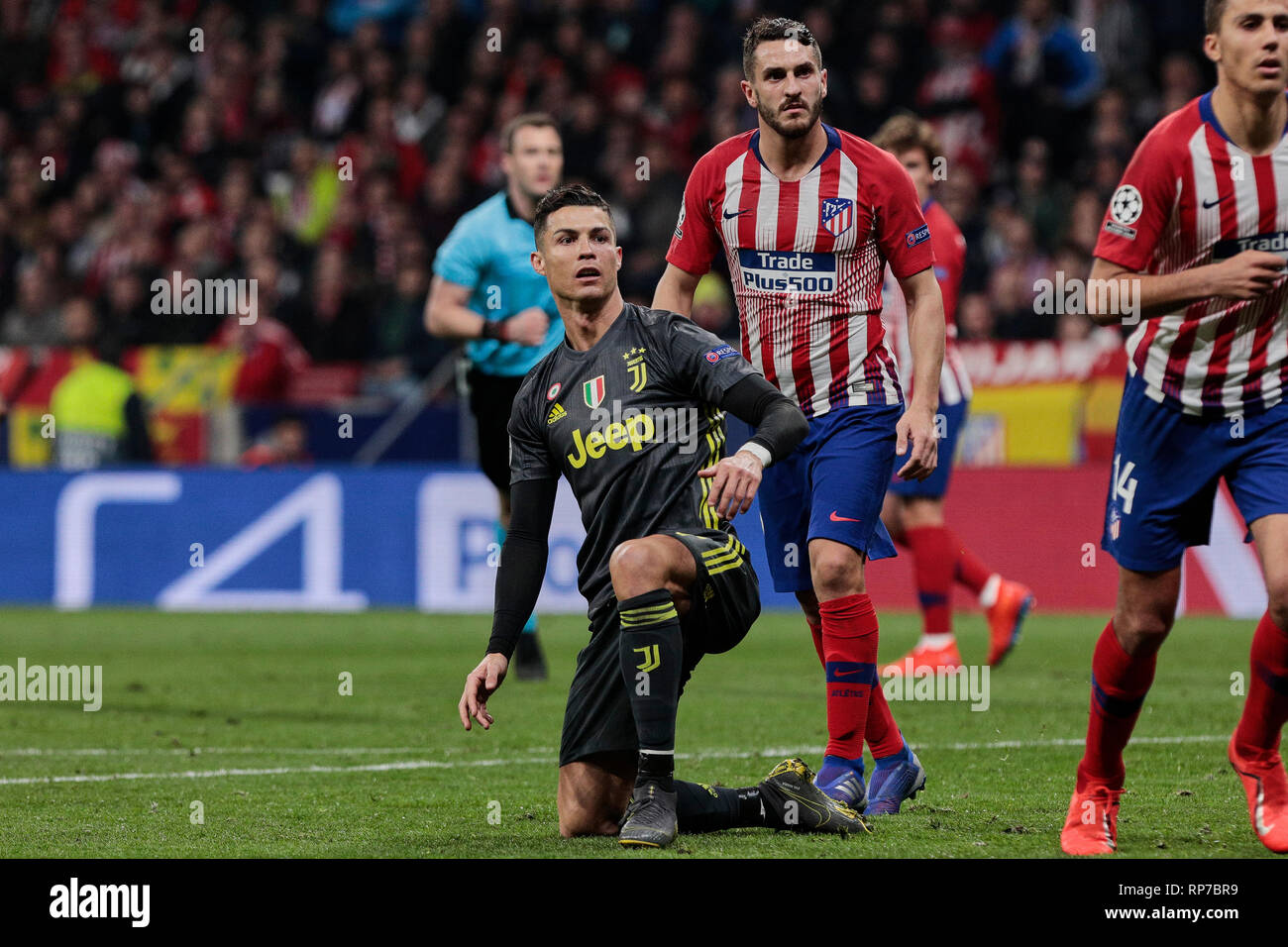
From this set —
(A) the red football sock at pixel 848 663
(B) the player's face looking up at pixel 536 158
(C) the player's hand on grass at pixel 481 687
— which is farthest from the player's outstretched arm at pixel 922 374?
(B) the player's face looking up at pixel 536 158

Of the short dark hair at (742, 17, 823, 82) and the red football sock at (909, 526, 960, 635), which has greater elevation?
the short dark hair at (742, 17, 823, 82)

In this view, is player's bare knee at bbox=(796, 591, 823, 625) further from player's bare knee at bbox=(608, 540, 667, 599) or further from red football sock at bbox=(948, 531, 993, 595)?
red football sock at bbox=(948, 531, 993, 595)

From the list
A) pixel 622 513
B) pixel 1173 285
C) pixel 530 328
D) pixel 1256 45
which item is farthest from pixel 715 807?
pixel 530 328

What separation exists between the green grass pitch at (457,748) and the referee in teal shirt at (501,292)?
45.8 inches

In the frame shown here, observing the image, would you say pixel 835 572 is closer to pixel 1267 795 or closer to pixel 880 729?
pixel 880 729

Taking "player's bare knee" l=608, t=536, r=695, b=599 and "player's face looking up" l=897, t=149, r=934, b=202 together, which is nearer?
"player's bare knee" l=608, t=536, r=695, b=599

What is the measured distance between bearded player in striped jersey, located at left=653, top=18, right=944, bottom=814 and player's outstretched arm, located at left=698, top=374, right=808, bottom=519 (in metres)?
0.55

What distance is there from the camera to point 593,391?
16.9 ft

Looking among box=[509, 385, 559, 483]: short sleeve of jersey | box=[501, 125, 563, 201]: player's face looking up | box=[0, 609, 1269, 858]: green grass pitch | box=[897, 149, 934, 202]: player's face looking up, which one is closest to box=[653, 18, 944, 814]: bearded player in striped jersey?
box=[0, 609, 1269, 858]: green grass pitch

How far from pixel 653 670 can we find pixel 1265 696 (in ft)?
5.15

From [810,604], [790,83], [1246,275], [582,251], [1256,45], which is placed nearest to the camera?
[1246,275]

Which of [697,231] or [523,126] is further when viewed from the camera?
[523,126]

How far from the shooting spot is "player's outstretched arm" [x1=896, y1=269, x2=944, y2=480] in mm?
5203

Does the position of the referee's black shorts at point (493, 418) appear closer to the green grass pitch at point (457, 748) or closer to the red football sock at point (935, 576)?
the green grass pitch at point (457, 748)
